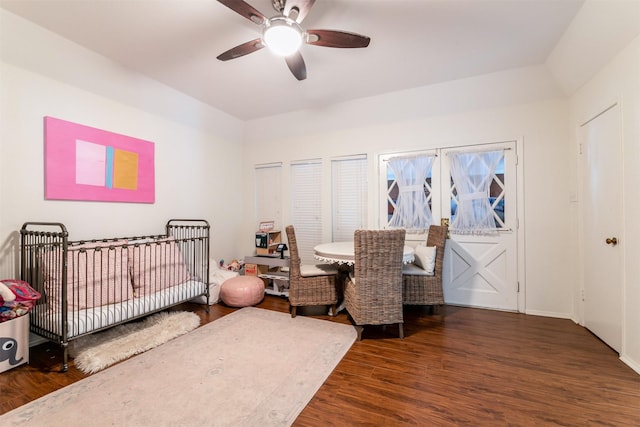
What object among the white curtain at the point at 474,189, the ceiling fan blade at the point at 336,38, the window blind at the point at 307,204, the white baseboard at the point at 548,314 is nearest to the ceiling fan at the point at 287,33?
the ceiling fan blade at the point at 336,38

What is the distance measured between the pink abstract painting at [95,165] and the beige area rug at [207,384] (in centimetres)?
165

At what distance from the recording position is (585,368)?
1.92m

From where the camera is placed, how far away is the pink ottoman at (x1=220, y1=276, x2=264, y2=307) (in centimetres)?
321

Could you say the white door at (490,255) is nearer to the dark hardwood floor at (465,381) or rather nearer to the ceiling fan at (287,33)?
the dark hardwood floor at (465,381)

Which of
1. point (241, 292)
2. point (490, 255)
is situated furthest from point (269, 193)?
point (490, 255)

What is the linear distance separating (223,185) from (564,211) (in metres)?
4.46

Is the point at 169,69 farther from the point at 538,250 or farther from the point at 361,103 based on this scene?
the point at 538,250

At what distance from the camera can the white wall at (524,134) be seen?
283 centimetres

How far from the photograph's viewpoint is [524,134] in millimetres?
2986

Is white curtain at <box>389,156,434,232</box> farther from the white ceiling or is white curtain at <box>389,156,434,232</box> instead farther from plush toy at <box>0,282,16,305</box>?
plush toy at <box>0,282,16,305</box>

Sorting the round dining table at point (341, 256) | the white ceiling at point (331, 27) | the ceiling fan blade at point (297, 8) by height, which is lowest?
the round dining table at point (341, 256)

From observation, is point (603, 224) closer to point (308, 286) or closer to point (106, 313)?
point (308, 286)

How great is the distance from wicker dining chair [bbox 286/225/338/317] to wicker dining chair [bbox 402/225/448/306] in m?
0.82

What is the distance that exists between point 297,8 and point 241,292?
287cm
